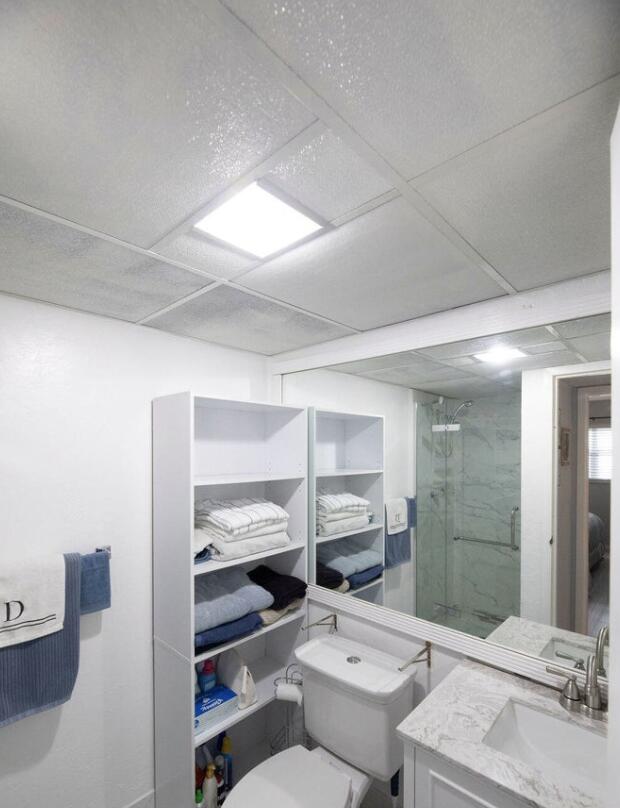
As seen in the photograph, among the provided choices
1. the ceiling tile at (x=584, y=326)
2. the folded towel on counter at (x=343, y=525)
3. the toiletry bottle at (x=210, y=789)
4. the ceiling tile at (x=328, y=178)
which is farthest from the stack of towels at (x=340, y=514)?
the ceiling tile at (x=328, y=178)

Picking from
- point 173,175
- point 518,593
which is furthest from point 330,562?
point 173,175

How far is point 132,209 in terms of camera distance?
1.00 meters

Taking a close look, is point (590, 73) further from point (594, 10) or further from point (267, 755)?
point (267, 755)

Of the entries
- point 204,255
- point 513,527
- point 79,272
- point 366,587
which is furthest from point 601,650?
point 79,272

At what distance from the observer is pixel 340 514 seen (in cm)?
226

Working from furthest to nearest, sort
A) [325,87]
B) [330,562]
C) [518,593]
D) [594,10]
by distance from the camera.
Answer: [330,562] < [518,593] < [325,87] < [594,10]

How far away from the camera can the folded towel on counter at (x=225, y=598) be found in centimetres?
178

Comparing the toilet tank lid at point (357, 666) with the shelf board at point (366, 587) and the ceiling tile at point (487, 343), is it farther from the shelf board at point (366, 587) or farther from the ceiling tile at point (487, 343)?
the ceiling tile at point (487, 343)

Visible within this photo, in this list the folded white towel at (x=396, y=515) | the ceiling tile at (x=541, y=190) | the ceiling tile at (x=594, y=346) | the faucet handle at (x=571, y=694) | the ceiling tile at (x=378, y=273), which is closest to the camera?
the ceiling tile at (x=541, y=190)

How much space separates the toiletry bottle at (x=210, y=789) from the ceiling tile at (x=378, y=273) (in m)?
2.07

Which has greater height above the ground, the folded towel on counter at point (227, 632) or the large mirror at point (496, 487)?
the large mirror at point (496, 487)

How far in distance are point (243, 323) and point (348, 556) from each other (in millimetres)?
1321

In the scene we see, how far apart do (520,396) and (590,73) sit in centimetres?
120

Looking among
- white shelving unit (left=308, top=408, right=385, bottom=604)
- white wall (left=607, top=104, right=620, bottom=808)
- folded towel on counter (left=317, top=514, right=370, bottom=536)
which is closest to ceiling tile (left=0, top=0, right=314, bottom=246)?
white wall (left=607, top=104, right=620, bottom=808)
